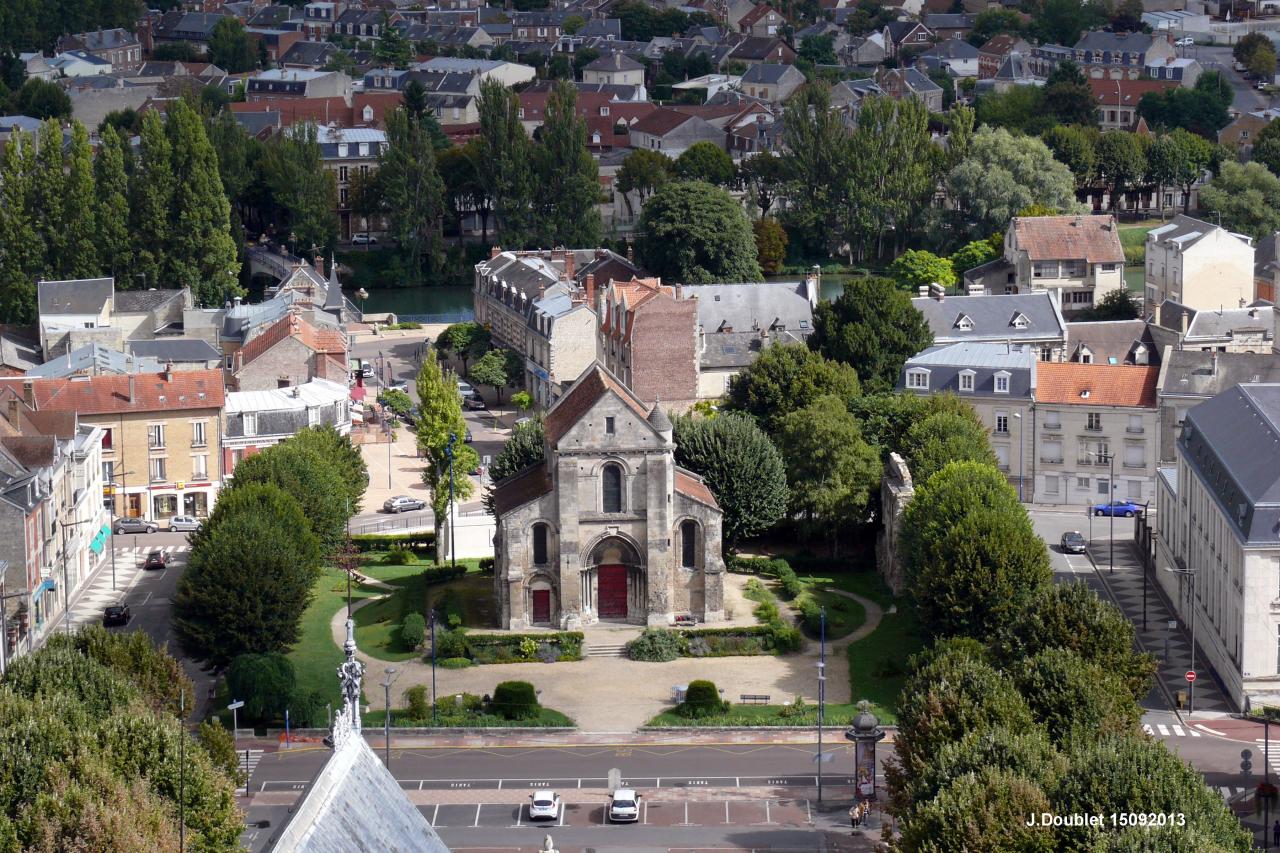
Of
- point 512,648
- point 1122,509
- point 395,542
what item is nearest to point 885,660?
point 512,648

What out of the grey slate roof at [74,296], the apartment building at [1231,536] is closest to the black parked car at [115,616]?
the apartment building at [1231,536]

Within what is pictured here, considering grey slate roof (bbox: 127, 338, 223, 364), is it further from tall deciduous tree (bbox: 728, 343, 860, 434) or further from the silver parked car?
tall deciduous tree (bbox: 728, 343, 860, 434)

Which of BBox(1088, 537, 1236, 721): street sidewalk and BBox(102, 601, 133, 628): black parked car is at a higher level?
BBox(102, 601, 133, 628): black parked car

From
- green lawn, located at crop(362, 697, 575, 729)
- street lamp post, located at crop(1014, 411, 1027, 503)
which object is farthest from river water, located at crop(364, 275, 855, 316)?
green lawn, located at crop(362, 697, 575, 729)

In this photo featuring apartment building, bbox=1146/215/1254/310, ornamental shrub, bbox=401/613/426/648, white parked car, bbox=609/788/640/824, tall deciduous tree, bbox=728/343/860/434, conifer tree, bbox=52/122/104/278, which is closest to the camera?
white parked car, bbox=609/788/640/824

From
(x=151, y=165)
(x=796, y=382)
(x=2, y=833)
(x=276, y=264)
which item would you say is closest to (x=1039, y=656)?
(x=2, y=833)

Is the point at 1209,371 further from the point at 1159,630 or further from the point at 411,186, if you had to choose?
the point at 411,186

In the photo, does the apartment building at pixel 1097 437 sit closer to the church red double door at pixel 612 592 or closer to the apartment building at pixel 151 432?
the church red double door at pixel 612 592
